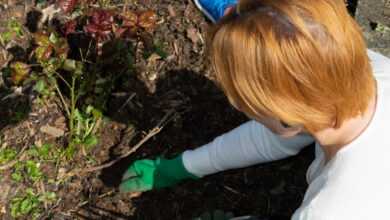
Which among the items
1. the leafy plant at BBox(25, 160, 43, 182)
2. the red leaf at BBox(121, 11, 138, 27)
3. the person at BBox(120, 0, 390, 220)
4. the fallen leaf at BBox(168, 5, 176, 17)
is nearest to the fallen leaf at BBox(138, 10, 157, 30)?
the red leaf at BBox(121, 11, 138, 27)

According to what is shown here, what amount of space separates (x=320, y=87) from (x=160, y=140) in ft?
3.69

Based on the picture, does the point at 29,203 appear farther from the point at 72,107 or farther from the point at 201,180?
the point at 201,180

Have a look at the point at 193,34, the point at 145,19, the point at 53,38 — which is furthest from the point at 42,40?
the point at 193,34

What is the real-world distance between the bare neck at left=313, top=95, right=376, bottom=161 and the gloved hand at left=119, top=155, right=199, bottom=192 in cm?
80

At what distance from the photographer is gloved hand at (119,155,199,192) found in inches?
83.4

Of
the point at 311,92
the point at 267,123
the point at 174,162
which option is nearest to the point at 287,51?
the point at 311,92

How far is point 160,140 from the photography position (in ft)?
7.46

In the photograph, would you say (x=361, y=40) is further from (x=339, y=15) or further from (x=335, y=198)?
(x=335, y=198)

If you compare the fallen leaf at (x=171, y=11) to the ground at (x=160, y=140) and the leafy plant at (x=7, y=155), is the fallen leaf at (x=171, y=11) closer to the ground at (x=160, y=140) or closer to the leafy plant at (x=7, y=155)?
the ground at (x=160, y=140)

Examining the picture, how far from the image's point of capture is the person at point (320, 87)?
1173 mm

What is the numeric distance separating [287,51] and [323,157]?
461mm

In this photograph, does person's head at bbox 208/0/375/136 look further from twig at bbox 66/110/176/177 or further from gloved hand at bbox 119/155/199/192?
twig at bbox 66/110/176/177

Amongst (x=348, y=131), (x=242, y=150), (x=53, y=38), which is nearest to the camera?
(x=348, y=131)

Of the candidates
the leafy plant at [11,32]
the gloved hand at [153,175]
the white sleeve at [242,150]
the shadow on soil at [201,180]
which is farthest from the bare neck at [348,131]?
the leafy plant at [11,32]
